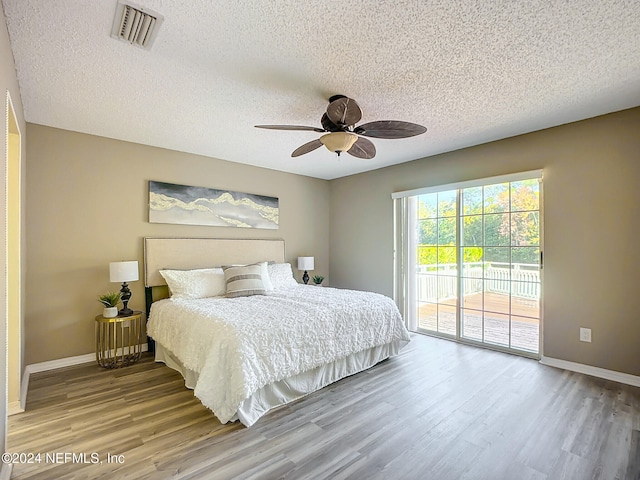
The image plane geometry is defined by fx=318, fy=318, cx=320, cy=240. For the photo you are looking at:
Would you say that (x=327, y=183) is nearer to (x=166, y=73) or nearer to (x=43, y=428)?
(x=166, y=73)

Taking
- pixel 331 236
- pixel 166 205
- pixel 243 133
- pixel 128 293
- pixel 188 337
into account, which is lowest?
pixel 188 337

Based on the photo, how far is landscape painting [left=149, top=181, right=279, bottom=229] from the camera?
13.0 ft

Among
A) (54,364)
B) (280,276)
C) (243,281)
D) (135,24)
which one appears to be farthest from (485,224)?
(54,364)

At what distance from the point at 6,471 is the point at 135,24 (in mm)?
2499

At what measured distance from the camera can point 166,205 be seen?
4.00m

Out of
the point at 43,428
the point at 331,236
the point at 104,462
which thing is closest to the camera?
the point at 104,462

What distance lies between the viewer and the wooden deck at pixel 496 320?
11.8ft

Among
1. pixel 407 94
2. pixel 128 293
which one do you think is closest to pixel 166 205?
pixel 128 293

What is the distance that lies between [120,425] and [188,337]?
29.0 inches

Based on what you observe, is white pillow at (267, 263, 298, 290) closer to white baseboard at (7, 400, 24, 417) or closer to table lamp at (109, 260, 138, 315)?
table lamp at (109, 260, 138, 315)

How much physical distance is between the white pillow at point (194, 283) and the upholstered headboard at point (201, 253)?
0.21 m

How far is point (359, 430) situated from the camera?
2188 mm

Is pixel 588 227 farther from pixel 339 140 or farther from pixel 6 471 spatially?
pixel 6 471

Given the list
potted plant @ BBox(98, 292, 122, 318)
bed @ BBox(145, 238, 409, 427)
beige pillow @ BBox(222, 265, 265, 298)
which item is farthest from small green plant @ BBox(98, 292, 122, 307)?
beige pillow @ BBox(222, 265, 265, 298)
